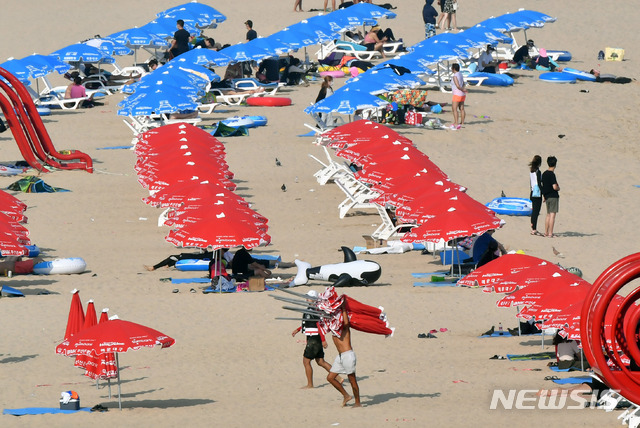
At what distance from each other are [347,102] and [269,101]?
644cm

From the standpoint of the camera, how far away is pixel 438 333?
54.1ft

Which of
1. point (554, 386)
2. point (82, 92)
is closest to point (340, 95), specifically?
point (82, 92)

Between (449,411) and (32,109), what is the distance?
55.6 feet

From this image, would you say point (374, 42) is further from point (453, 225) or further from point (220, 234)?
point (220, 234)

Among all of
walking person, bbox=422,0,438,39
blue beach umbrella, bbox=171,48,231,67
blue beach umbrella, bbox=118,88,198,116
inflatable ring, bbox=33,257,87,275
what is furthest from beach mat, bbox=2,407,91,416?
walking person, bbox=422,0,438,39

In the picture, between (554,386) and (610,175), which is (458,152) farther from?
(554,386)

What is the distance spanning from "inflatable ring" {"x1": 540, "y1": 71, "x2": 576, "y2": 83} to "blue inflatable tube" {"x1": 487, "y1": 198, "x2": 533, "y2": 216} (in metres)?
13.3

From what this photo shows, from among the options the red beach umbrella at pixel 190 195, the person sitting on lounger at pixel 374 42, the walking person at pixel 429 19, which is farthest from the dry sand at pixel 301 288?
the walking person at pixel 429 19

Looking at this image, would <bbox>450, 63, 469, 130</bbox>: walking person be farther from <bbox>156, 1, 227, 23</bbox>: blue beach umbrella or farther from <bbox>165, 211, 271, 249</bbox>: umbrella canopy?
<bbox>165, 211, 271, 249</bbox>: umbrella canopy

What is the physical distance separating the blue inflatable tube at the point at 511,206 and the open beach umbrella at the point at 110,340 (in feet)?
39.2

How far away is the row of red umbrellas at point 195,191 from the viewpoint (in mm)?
18109

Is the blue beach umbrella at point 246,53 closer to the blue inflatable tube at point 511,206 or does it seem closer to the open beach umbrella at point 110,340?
the blue inflatable tube at point 511,206

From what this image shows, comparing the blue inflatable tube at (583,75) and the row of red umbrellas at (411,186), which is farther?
Answer: the blue inflatable tube at (583,75)

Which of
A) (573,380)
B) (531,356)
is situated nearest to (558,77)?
(531,356)
